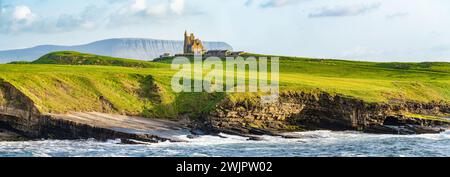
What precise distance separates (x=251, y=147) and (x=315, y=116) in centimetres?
1980

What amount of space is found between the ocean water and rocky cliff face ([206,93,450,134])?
4787mm

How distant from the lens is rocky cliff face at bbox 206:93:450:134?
62688 millimetres

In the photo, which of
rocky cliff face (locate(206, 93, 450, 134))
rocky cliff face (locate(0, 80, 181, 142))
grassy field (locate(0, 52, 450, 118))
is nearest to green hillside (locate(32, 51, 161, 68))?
grassy field (locate(0, 52, 450, 118))

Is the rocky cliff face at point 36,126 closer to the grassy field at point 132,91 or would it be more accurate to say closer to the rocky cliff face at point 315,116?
the grassy field at point 132,91

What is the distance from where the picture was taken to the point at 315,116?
221 ft

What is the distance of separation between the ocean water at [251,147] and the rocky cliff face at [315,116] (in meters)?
4.79

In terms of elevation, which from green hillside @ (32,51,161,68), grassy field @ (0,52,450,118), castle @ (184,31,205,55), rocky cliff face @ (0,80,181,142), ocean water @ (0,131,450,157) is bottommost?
ocean water @ (0,131,450,157)

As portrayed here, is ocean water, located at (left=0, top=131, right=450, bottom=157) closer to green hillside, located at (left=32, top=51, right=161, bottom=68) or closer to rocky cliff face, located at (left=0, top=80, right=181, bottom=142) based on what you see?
rocky cliff face, located at (left=0, top=80, right=181, bottom=142)

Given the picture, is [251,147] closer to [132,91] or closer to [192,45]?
[132,91]

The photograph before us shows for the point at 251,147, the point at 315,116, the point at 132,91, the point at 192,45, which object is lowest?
the point at 251,147

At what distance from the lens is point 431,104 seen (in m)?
80.9

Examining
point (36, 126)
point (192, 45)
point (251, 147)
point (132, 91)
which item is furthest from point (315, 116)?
point (192, 45)
